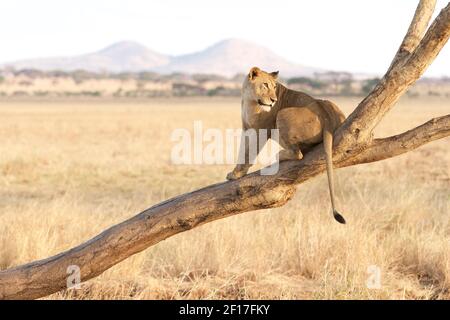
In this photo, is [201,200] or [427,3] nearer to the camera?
[427,3]

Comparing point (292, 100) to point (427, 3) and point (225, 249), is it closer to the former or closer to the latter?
point (427, 3)

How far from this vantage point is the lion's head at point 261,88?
5.32 meters

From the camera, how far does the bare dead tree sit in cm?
455

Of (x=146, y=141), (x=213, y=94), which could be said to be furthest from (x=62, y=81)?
(x=146, y=141)

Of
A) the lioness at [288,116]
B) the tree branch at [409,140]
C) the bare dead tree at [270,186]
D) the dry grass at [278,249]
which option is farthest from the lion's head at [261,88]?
the dry grass at [278,249]

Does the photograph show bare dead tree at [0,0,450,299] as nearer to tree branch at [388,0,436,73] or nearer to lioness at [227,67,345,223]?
tree branch at [388,0,436,73]

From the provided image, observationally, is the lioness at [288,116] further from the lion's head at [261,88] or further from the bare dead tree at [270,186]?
the bare dead tree at [270,186]

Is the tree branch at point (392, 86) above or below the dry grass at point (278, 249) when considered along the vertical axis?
above

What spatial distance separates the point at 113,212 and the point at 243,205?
676 cm

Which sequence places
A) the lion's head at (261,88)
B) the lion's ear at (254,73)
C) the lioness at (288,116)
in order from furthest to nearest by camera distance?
the lion's ear at (254,73) < the lion's head at (261,88) < the lioness at (288,116)

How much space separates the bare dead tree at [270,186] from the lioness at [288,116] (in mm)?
119

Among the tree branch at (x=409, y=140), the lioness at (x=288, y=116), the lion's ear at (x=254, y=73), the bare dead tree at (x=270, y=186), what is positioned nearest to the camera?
the bare dead tree at (x=270, y=186)

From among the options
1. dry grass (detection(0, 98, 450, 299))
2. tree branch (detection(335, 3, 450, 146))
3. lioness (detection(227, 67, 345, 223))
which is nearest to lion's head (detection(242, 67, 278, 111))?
lioness (detection(227, 67, 345, 223))

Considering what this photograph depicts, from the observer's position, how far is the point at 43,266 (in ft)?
18.0
